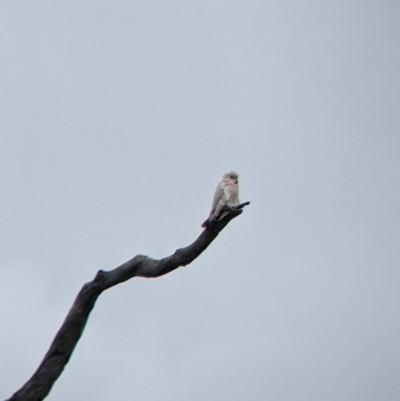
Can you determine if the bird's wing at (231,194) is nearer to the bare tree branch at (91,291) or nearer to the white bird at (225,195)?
the white bird at (225,195)

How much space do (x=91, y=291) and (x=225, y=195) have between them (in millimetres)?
1661

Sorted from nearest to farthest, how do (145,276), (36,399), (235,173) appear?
(36,399)
(145,276)
(235,173)

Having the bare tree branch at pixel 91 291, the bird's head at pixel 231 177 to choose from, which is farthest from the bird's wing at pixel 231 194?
the bare tree branch at pixel 91 291

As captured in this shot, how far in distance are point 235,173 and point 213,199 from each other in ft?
2.68

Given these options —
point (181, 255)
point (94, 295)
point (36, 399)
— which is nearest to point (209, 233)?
point (181, 255)

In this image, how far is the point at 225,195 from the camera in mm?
10211

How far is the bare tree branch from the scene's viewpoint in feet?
30.7

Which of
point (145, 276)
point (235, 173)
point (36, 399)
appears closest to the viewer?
point (36, 399)

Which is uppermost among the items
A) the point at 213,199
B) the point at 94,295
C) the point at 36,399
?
the point at 213,199

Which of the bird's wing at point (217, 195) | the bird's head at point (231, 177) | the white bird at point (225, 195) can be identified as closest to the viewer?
the white bird at point (225, 195)

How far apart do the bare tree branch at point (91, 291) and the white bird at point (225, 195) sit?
13 centimetres

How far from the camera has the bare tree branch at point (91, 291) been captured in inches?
368

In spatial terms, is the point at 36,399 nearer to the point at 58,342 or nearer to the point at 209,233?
the point at 58,342

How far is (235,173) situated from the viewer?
1098 cm
